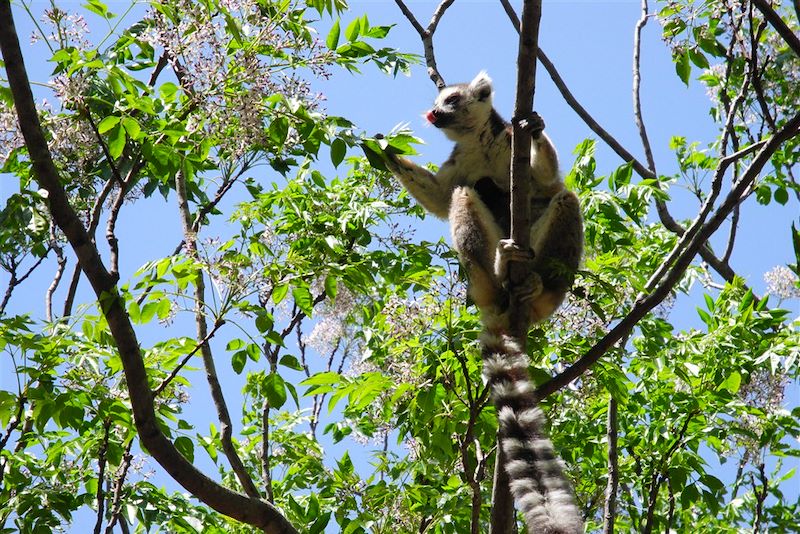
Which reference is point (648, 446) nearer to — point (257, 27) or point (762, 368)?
point (762, 368)

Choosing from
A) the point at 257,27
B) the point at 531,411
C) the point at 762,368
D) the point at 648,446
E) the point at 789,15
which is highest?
the point at 789,15

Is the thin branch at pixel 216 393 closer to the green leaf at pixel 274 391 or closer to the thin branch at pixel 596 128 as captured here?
the green leaf at pixel 274 391

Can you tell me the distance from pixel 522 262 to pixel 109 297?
9.50 feet

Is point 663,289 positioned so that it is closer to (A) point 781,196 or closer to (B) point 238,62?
(B) point 238,62

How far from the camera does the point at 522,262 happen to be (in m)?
6.06

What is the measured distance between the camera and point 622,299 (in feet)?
20.5

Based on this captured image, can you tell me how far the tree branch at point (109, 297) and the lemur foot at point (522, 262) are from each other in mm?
2368

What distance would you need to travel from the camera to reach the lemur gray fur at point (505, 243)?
4594mm

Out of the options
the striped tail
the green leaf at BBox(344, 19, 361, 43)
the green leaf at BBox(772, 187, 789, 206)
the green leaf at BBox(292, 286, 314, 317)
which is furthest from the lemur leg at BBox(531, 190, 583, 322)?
the green leaf at BBox(772, 187, 789, 206)

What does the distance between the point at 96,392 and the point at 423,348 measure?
1.89m

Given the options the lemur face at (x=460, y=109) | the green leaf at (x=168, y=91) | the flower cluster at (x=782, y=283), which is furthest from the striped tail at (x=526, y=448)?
the flower cluster at (x=782, y=283)

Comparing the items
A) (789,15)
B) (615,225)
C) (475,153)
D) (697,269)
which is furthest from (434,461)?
(789,15)

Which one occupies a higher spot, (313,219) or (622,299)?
(313,219)

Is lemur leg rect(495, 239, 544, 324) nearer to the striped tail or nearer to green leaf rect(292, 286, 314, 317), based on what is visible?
the striped tail
